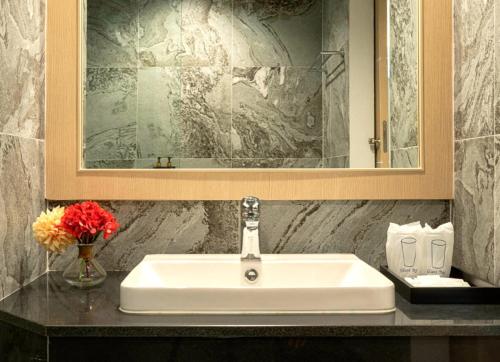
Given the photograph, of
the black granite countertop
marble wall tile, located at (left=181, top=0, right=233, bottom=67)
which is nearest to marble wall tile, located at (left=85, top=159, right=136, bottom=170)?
marble wall tile, located at (left=181, top=0, right=233, bottom=67)

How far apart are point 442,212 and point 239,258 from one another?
61 centimetres

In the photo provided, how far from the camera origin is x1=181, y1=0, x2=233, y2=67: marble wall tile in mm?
1526

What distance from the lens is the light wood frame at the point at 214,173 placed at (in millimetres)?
1510

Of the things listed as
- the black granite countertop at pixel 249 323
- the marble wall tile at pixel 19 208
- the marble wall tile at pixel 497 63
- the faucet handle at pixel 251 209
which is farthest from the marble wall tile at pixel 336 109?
the marble wall tile at pixel 19 208

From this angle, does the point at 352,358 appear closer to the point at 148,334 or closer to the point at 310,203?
the point at 148,334

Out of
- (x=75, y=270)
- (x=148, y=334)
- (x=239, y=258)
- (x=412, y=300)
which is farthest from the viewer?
(x=239, y=258)

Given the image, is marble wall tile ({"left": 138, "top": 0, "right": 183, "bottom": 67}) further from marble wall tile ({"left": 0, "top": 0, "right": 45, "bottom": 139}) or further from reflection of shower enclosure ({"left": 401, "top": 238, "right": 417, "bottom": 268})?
reflection of shower enclosure ({"left": 401, "top": 238, "right": 417, "bottom": 268})

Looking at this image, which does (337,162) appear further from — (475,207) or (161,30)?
(161,30)

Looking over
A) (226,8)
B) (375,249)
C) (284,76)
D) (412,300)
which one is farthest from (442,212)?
(226,8)

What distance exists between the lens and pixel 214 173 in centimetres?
152

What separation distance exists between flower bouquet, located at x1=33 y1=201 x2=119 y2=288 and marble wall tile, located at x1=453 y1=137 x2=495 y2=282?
93 centimetres

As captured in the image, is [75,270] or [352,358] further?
[75,270]

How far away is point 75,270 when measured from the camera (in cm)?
134

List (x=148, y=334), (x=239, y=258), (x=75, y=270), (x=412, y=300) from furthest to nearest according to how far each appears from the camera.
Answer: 1. (x=239, y=258)
2. (x=75, y=270)
3. (x=412, y=300)
4. (x=148, y=334)
